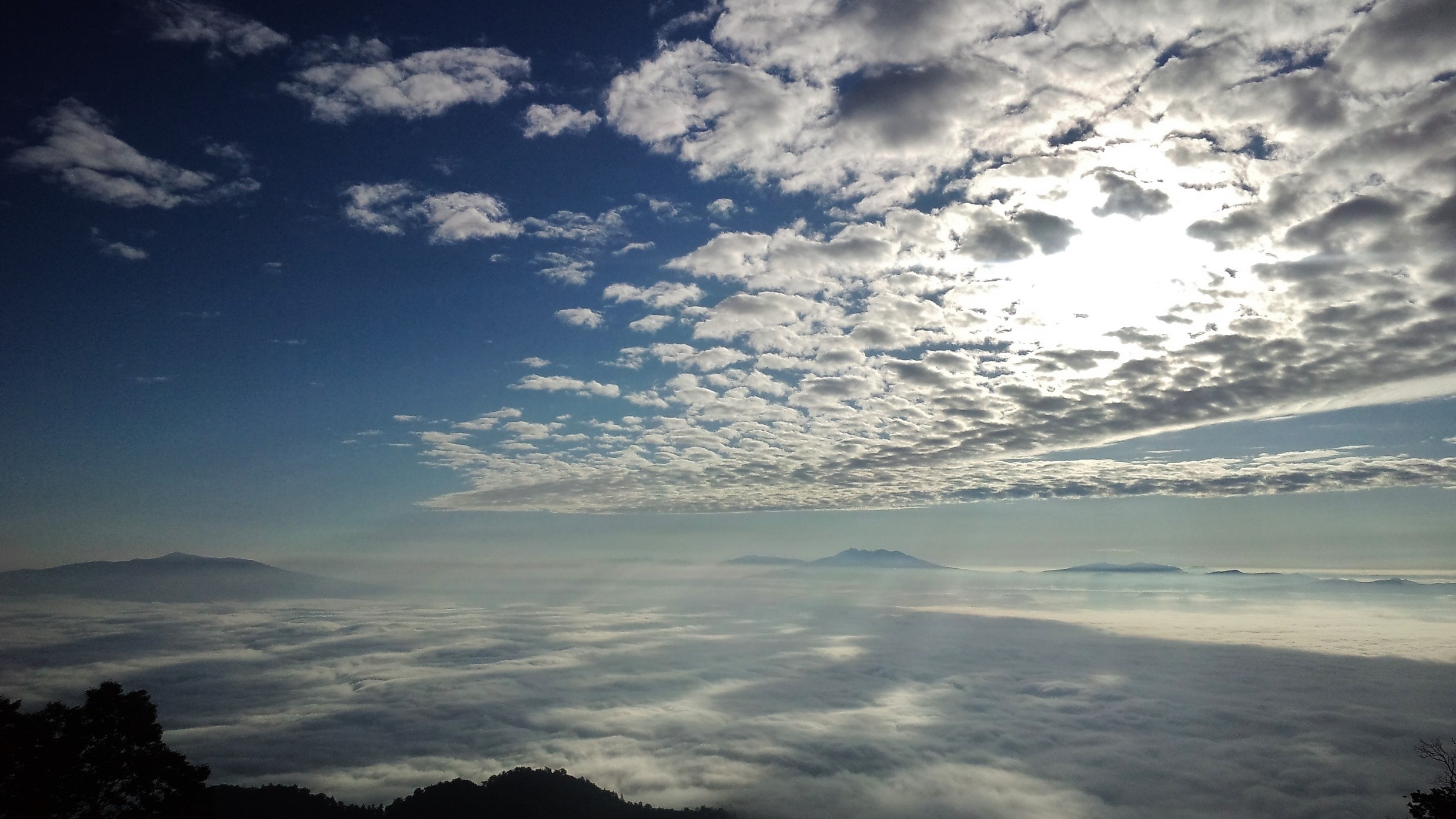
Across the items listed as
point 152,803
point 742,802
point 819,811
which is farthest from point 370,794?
point 152,803

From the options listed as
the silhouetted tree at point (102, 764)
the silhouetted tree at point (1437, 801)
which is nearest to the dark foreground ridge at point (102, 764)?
the silhouetted tree at point (102, 764)

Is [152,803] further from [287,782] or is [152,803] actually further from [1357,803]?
[1357,803]

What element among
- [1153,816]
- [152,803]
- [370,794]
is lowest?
[1153,816]

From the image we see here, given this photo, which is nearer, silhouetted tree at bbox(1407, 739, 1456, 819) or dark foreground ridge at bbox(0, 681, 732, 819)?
dark foreground ridge at bbox(0, 681, 732, 819)

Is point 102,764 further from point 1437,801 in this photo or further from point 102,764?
point 1437,801

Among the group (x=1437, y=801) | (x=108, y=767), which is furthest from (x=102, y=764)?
(x=1437, y=801)

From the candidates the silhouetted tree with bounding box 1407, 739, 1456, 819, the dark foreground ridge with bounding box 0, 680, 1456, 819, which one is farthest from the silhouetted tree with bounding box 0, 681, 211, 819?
the silhouetted tree with bounding box 1407, 739, 1456, 819

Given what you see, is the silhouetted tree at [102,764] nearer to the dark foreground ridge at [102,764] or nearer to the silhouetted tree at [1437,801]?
the dark foreground ridge at [102,764]

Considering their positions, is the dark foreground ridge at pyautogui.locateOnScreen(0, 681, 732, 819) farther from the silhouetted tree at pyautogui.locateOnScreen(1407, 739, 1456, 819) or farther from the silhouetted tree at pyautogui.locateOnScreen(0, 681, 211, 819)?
the silhouetted tree at pyautogui.locateOnScreen(1407, 739, 1456, 819)
